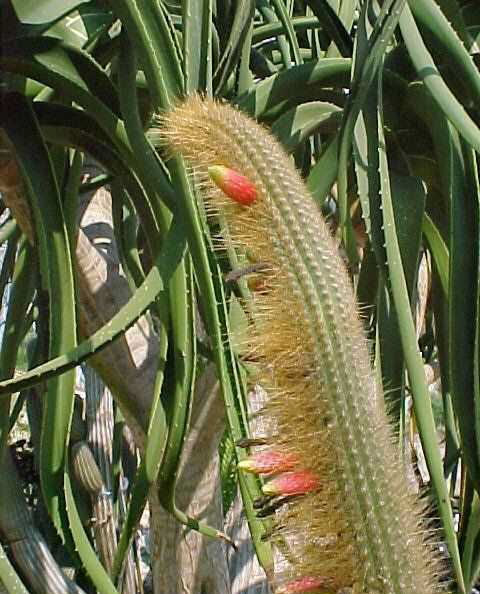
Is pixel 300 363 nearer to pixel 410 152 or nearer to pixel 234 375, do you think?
pixel 234 375

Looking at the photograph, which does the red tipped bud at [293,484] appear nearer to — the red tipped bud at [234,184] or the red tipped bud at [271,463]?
the red tipped bud at [271,463]

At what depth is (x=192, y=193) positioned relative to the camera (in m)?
0.56

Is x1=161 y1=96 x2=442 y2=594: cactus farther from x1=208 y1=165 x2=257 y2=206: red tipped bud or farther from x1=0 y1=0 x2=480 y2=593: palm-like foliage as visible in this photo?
x1=0 y1=0 x2=480 y2=593: palm-like foliage

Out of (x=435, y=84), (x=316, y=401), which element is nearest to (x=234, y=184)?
(x=316, y=401)

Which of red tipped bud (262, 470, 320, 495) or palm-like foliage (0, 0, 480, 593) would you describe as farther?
palm-like foliage (0, 0, 480, 593)

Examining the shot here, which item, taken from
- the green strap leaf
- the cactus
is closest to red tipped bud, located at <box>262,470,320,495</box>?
the cactus

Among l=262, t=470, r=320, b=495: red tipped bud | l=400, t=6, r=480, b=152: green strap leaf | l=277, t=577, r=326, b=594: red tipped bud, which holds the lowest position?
l=277, t=577, r=326, b=594: red tipped bud

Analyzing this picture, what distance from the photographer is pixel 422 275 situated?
1.61m

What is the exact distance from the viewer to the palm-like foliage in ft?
1.90

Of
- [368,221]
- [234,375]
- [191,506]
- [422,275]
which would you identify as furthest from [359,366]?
[422,275]

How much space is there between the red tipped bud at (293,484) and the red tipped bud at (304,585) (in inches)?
1.3

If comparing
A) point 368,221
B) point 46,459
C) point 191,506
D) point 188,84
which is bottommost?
A: point 191,506

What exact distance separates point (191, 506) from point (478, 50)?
1.95 feet

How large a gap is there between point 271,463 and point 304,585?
0.05m
